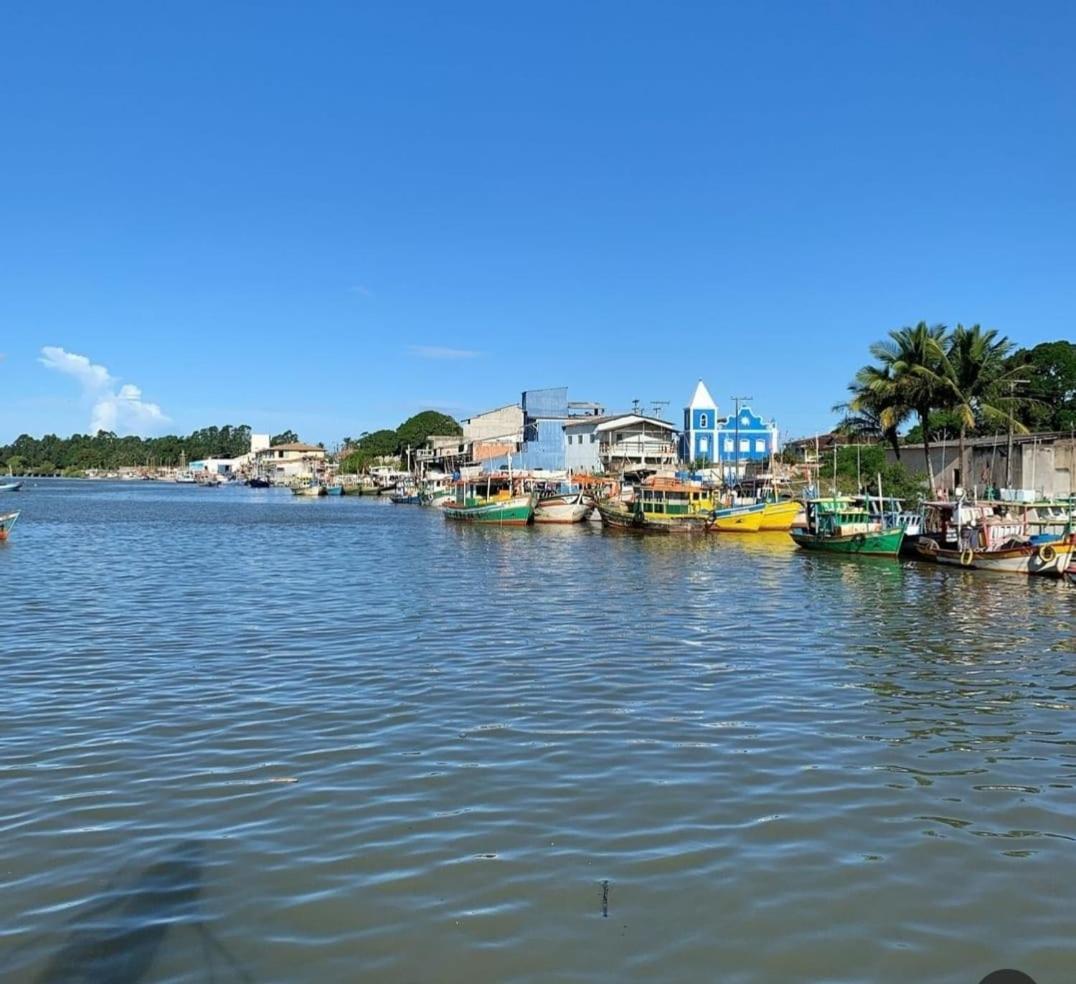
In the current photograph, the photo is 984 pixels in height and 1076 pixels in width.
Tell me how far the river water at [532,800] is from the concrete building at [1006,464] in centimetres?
2506

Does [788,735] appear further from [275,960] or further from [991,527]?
[991,527]

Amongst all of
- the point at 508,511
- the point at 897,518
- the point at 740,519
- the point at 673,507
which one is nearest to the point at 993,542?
the point at 897,518

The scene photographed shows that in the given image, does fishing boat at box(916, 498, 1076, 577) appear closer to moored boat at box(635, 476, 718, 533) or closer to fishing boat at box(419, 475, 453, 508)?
moored boat at box(635, 476, 718, 533)

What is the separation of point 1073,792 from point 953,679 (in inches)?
206

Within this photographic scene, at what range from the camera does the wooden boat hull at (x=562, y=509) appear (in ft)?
183

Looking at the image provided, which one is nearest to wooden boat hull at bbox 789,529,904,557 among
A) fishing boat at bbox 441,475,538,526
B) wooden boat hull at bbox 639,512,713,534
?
wooden boat hull at bbox 639,512,713,534

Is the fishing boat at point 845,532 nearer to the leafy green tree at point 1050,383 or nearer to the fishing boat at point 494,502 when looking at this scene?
the fishing boat at point 494,502

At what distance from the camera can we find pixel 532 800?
8.41 m

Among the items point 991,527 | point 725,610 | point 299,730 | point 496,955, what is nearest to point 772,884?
point 496,955

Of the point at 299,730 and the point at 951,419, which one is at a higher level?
the point at 951,419

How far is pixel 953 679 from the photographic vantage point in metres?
13.9

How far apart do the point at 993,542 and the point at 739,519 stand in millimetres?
19969

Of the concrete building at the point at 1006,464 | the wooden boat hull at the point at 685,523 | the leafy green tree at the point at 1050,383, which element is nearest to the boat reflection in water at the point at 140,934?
the concrete building at the point at 1006,464

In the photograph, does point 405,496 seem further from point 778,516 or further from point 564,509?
point 778,516
